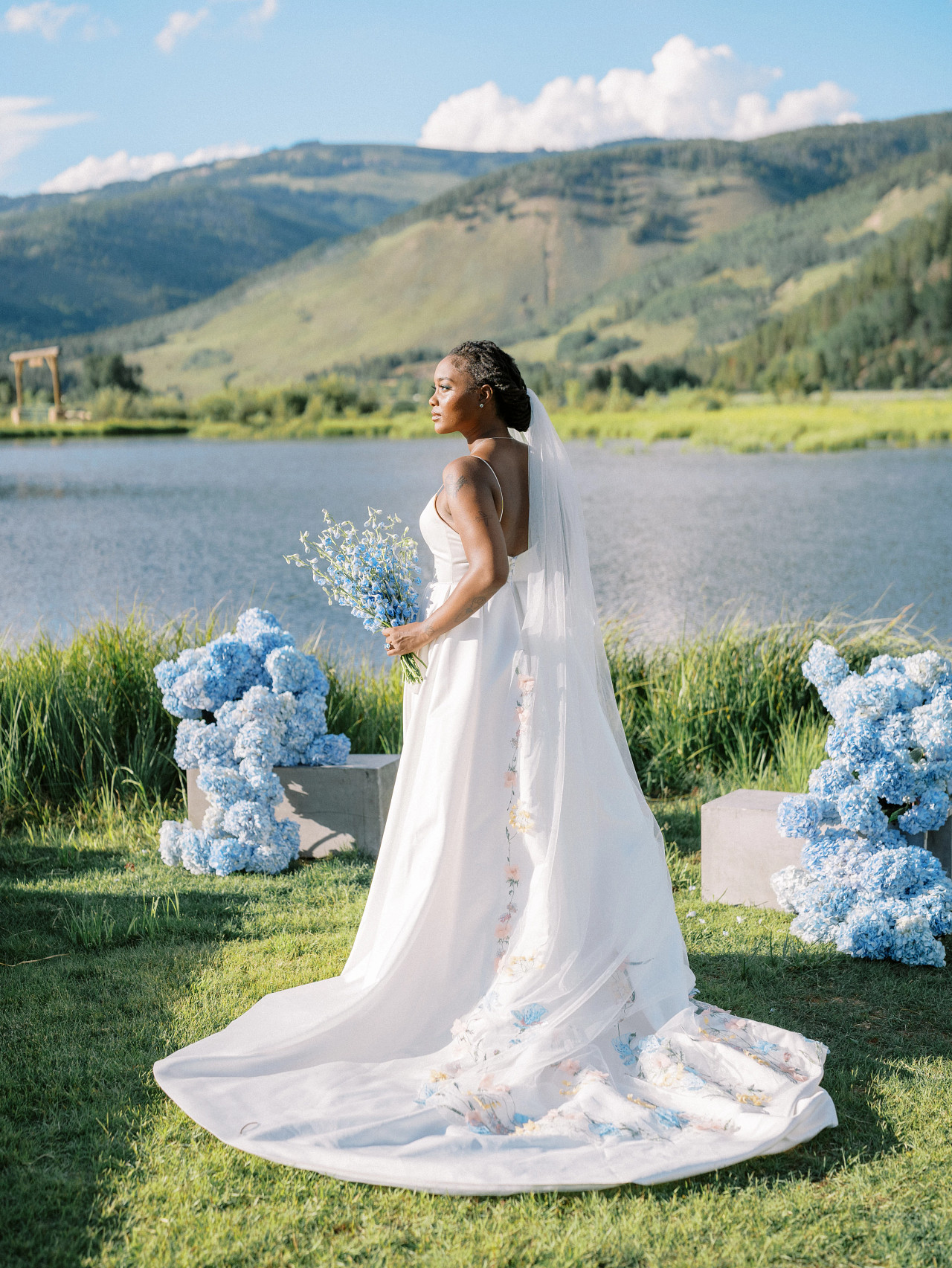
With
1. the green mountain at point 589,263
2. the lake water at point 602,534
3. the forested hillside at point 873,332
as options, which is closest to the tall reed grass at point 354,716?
the lake water at point 602,534

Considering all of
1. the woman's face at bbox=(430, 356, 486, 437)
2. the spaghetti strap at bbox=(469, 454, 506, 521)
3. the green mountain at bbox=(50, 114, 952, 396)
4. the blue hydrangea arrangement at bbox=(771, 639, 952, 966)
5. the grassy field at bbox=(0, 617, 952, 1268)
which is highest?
the green mountain at bbox=(50, 114, 952, 396)

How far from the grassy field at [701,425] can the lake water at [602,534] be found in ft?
13.9

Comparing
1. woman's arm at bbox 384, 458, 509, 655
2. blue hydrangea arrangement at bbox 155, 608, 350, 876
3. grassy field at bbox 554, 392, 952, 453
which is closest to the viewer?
woman's arm at bbox 384, 458, 509, 655

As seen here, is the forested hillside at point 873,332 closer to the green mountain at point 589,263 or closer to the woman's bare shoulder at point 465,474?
the green mountain at point 589,263

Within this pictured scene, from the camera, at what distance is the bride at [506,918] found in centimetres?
272

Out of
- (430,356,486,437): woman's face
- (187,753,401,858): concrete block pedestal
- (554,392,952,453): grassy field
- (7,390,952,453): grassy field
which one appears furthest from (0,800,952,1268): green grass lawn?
(7,390,952,453): grassy field

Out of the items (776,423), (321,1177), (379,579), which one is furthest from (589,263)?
(321,1177)

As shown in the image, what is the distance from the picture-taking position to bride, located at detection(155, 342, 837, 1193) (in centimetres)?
272

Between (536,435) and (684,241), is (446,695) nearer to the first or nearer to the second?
(536,435)

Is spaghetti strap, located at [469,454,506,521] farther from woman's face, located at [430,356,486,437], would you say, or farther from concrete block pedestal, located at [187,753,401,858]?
concrete block pedestal, located at [187,753,401,858]

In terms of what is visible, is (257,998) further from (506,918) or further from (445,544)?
(445,544)

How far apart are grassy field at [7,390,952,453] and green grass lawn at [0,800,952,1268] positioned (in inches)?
1792

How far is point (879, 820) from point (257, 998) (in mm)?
2390

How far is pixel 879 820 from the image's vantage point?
13.1 ft
